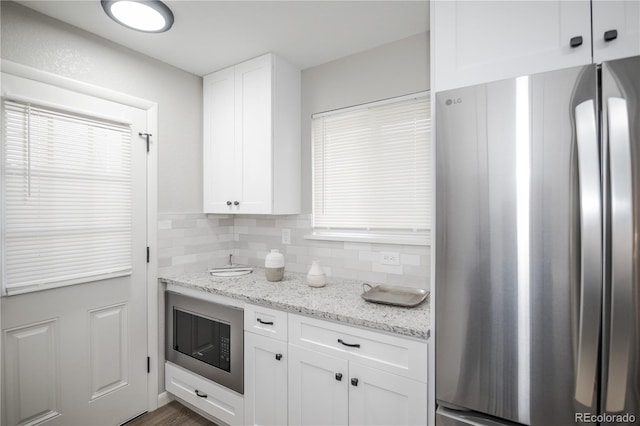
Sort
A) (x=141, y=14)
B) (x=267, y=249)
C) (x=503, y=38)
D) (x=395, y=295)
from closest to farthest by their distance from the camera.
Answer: (x=503, y=38)
(x=141, y=14)
(x=395, y=295)
(x=267, y=249)

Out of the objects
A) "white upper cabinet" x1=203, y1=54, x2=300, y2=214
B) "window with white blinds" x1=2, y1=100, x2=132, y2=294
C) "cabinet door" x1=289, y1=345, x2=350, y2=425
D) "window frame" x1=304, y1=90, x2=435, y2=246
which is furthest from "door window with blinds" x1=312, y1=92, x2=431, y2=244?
"window with white blinds" x1=2, y1=100, x2=132, y2=294

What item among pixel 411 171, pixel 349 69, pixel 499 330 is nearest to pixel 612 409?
pixel 499 330

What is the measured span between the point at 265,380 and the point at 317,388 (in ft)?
1.19

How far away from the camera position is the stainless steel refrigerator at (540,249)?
3.14 ft

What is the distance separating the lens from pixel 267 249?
2.70 meters

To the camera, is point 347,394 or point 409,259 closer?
point 347,394

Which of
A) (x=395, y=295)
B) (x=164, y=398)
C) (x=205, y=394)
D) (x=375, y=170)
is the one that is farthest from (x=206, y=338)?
(x=375, y=170)

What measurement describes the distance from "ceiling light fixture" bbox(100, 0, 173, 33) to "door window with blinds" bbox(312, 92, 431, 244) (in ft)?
3.70

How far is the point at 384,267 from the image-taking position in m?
2.13

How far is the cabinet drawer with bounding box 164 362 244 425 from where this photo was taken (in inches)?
77.4

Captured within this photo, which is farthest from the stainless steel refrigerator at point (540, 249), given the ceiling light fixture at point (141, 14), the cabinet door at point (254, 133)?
the ceiling light fixture at point (141, 14)

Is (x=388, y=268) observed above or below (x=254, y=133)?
below

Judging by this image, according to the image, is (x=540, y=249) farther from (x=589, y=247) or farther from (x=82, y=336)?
(x=82, y=336)

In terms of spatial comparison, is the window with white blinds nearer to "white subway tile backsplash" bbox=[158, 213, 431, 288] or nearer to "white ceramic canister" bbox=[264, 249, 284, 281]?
"white subway tile backsplash" bbox=[158, 213, 431, 288]
